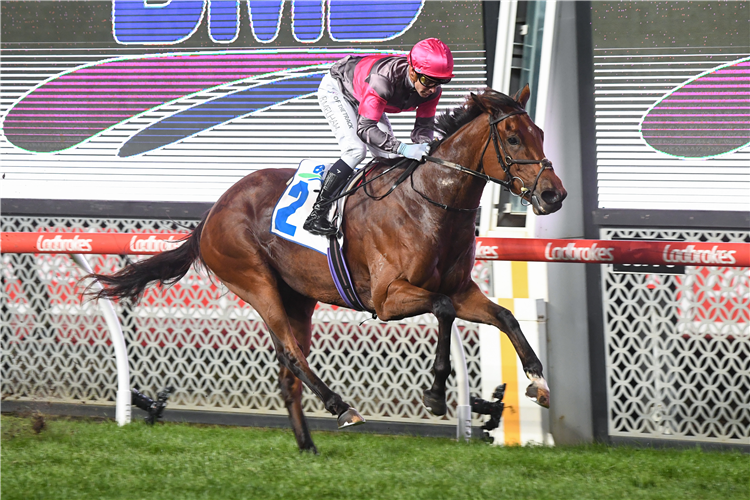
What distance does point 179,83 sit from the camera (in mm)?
6188

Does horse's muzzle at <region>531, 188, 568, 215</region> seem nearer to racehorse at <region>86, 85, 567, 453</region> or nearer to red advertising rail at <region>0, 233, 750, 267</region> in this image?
racehorse at <region>86, 85, 567, 453</region>

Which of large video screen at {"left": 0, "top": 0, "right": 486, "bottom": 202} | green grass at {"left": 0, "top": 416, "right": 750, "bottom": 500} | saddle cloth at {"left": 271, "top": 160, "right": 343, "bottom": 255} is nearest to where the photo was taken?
green grass at {"left": 0, "top": 416, "right": 750, "bottom": 500}

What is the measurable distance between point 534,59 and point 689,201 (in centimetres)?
129

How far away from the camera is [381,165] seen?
412 centimetres

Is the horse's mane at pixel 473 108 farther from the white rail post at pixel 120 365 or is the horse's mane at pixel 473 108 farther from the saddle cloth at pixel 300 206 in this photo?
the white rail post at pixel 120 365

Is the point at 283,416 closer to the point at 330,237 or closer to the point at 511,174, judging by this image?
the point at 330,237

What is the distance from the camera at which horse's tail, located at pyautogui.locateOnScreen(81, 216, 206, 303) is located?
472 centimetres

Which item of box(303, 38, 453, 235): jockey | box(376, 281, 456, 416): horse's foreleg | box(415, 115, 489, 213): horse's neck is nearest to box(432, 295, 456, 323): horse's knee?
box(376, 281, 456, 416): horse's foreleg

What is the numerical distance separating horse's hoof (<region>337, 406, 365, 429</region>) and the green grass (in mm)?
190

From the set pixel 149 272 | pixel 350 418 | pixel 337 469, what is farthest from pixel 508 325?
pixel 149 272

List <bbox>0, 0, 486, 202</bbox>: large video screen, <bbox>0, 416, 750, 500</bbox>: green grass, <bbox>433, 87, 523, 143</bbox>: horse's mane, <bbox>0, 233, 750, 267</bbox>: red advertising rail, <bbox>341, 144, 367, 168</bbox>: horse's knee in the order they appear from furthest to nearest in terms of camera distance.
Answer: <bbox>0, 0, 486, 202</bbox>: large video screen
<bbox>341, 144, 367, 168</bbox>: horse's knee
<bbox>0, 233, 750, 267</bbox>: red advertising rail
<bbox>433, 87, 523, 143</bbox>: horse's mane
<bbox>0, 416, 750, 500</bbox>: green grass

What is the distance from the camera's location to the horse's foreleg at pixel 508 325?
3334 mm

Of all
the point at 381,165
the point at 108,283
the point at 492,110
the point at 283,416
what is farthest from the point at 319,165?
the point at 283,416

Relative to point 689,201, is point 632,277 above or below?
below
